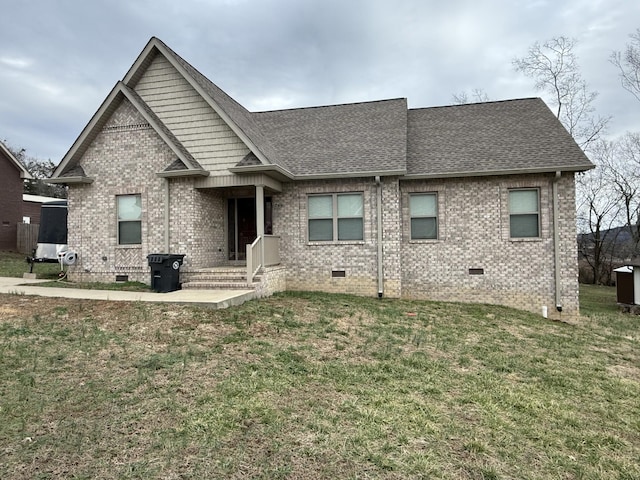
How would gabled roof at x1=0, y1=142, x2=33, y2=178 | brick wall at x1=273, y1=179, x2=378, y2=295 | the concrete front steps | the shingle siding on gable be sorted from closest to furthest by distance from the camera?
the concrete front steps, the shingle siding on gable, brick wall at x1=273, y1=179, x2=378, y2=295, gabled roof at x1=0, y1=142, x2=33, y2=178

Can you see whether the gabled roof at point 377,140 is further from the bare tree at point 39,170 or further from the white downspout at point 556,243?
the bare tree at point 39,170

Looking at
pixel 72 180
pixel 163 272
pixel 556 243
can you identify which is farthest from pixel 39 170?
pixel 556 243

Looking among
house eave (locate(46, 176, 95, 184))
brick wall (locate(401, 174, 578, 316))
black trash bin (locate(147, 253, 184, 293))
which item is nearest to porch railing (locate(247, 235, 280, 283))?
black trash bin (locate(147, 253, 184, 293))

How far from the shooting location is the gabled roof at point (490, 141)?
11086 millimetres

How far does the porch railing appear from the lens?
9.95 metres

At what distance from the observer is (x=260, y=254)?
34.7 feet

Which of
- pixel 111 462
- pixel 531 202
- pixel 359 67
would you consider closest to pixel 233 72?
pixel 359 67

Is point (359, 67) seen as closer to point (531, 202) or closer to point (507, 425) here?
point (531, 202)

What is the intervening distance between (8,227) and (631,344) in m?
29.0

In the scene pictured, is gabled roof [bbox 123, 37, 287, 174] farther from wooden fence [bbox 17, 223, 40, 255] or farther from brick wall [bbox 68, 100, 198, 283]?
wooden fence [bbox 17, 223, 40, 255]

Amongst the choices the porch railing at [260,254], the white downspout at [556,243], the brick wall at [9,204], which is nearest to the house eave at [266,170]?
the porch railing at [260,254]

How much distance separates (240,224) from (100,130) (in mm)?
4778

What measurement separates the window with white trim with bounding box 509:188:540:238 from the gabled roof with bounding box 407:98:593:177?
750 mm

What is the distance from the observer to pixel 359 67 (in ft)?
77.0
